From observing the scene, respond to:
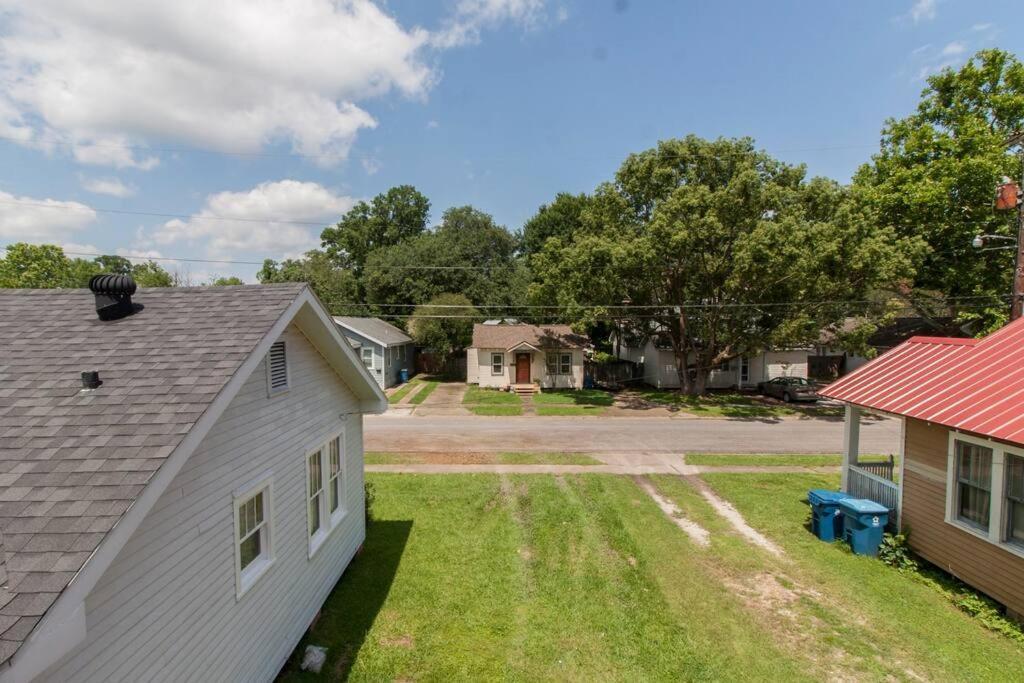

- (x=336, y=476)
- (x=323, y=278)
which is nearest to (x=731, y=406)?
(x=336, y=476)

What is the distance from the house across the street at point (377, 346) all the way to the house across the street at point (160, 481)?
24105mm

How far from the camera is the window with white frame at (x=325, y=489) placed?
24.6 feet

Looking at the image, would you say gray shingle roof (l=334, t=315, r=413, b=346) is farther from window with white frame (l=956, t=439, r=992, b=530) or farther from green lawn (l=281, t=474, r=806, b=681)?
window with white frame (l=956, t=439, r=992, b=530)

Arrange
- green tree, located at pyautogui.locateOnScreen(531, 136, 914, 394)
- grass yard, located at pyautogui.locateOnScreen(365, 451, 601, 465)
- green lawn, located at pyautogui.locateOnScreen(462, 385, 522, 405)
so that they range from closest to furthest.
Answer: grass yard, located at pyautogui.locateOnScreen(365, 451, 601, 465) < green tree, located at pyautogui.locateOnScreen(531, 136, 914, 394) < green lawn, located at pyautogui.locateOnScreen(462, 385, 522, 405)

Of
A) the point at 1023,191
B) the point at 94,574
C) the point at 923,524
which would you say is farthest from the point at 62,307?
the point at 1023,191

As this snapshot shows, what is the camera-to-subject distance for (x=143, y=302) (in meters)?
6.06

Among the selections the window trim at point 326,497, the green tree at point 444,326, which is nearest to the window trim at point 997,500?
the window trim at point 326,497

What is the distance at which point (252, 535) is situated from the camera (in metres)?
5.93

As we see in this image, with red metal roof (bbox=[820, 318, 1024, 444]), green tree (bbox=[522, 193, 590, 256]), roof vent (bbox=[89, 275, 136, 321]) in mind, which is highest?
green tree (bbox=[522, 193, 590, 256])

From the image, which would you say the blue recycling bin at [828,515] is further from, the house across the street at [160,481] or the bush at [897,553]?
the house across the street at [160,481]

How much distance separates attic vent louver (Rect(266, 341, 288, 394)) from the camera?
245 inches

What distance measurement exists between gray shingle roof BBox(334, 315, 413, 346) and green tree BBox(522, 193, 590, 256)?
55.8 feet

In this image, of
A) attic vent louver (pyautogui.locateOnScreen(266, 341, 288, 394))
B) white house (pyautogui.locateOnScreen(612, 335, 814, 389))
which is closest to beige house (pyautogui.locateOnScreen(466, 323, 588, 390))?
white house (pyautogui.locateOnScreen(612, 335, 814, 389))

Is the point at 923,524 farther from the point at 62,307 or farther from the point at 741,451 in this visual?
the point at 62,307
